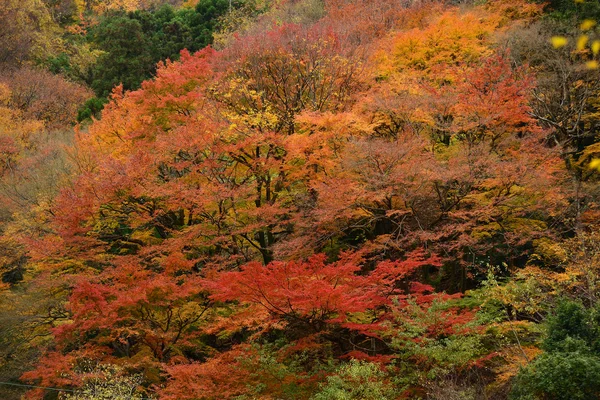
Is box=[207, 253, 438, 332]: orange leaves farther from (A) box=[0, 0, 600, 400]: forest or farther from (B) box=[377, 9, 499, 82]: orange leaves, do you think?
(B) box=[377, 9, 499, 82]: orange leaves

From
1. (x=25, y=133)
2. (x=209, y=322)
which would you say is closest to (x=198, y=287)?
(x=209, y=322)

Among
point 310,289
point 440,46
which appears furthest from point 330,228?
point 440,46

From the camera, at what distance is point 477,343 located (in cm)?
1145

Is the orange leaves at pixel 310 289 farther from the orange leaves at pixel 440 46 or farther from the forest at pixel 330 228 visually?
the orange leaves at pixel 440 46

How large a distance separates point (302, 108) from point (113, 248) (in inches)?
348

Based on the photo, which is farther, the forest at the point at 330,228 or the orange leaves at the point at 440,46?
the orange leaves at the point at 440,46

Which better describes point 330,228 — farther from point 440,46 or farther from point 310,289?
point 440,46

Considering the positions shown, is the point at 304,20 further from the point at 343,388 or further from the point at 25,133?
the point at 343,388

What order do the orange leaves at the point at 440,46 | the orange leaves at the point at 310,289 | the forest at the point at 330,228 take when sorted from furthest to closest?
1. the orange leaves at the point at 440,46
2. the forest at the point at 330,228
3. the orange leaves at the point at 310,289

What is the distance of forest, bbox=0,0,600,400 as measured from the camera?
12.0 metres

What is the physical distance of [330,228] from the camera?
16.3m

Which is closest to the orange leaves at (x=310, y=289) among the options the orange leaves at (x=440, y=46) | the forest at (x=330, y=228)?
the forest at (x=330, y=228)

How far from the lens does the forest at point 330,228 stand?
11969 mm

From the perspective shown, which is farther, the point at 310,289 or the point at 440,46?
the point at 440,46
